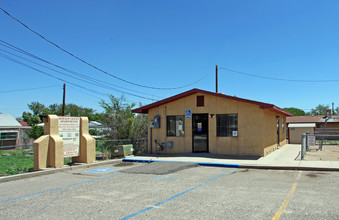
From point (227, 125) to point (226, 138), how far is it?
686 millimetres

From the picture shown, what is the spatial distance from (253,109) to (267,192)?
7869 mm

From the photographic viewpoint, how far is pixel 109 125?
22.0m

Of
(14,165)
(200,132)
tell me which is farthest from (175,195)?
(14,165)

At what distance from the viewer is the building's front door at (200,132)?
1606cm

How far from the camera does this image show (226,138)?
1543 centimetres

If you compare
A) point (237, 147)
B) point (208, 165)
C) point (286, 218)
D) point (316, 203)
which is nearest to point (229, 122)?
point (237, 147)

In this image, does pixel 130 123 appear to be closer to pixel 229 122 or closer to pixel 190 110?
pixel 190 110

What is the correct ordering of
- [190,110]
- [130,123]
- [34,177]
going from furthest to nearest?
[130,123] → [190,110] → [34,177]

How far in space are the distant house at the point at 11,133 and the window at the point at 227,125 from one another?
24.3m

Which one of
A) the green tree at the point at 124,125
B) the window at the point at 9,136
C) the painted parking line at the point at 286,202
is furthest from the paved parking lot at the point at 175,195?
the window at the point at 9,136

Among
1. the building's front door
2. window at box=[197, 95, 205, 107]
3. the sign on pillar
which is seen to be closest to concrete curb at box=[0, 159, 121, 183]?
the sign on pillar

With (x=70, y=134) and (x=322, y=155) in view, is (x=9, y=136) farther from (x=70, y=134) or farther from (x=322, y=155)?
(x=322, y=155)

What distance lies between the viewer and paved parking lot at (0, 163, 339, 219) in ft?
19.1

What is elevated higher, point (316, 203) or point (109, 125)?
point (109, 125)
